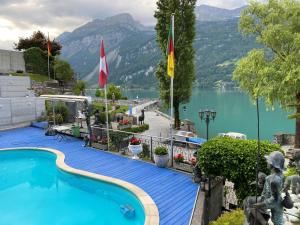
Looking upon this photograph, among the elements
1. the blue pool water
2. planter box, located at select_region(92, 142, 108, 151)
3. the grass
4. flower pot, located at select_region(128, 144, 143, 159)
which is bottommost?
the blue pool water

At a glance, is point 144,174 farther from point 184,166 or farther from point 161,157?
point 184,166

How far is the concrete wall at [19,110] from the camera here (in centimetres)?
2467

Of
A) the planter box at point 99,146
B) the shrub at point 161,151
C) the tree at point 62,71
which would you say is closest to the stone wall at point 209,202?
the shrub at point 161,151

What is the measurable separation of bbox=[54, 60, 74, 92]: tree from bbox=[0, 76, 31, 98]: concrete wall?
23188 millimetres

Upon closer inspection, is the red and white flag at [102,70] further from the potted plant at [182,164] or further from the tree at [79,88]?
the tree at [79,88]

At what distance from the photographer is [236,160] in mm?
8695

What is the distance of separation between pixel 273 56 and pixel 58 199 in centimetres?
1954

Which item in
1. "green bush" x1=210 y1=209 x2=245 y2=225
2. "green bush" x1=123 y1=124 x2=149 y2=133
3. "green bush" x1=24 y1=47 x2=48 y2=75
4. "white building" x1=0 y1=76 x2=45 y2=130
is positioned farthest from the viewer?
"green bush" x1=24 y1=47 x2=48 y2=75

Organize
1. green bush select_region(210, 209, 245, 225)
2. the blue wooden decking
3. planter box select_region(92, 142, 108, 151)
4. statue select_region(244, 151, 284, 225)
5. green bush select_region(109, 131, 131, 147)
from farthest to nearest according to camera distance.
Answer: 1. planter box select_region(92, 142, 108, 151)
2. green bush select_region(109, 131, 131, 147)
3. the blue wooden decking
4. green bush select_region(210, 209, 245, 225)
5. statue select_region(244, 151, 284, 225)

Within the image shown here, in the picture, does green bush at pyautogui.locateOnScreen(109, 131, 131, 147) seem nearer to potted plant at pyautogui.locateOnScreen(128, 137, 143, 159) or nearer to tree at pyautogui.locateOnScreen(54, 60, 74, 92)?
potted plant at pyautogui.locateOnScreen(128, 137, 143, 159)

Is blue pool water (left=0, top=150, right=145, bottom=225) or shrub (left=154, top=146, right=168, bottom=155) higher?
shrub (left=154, top=146, right=168, bottom=155)

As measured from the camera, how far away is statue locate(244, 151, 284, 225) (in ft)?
16.3


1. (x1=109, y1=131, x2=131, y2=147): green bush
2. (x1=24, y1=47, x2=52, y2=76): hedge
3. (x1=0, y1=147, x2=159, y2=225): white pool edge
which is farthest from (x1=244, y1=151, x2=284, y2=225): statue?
(x1=24, y1=47, x2=52, y2=76): hedge

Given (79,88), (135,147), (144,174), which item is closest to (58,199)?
(144,174)
